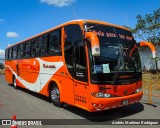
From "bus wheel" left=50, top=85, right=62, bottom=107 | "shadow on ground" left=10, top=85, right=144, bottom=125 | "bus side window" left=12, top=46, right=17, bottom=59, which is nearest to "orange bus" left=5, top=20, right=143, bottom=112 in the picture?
"bus wheel" left=50, top=85, right=62, bottom=107

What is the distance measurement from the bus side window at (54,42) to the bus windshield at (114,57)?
194cm

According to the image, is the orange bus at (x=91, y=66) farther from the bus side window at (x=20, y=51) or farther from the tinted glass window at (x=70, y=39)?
the bus side window at (x=20, y=51)

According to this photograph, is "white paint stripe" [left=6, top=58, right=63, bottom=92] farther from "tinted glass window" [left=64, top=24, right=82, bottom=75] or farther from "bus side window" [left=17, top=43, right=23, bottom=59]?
"bus side window" [left=17, top=43, right=23, bottom=59]

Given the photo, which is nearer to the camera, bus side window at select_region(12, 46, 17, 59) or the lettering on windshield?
the lettering on windshield

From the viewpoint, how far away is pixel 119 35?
8.36 meters

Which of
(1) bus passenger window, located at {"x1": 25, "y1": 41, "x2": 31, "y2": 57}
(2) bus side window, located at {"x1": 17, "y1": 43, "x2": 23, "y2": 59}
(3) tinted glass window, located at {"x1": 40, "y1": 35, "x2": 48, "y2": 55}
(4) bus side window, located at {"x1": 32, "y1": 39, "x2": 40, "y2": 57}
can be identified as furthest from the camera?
(2) bus side window, located at {"x1": 17, "y1": 43, "x2": 23, "y2": 59}

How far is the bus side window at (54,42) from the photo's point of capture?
368 inches

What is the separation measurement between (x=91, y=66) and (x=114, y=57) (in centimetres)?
95

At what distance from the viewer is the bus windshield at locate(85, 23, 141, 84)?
7.23 metres

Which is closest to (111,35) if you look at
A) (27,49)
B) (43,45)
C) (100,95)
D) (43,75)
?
(100,95)

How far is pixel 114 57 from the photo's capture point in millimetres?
7656

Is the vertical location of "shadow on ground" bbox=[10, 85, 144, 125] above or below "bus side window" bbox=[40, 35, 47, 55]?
below

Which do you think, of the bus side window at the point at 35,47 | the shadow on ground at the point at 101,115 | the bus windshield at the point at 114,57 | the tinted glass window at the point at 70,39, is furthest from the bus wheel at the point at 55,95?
the bus windshield at the point at 114,57

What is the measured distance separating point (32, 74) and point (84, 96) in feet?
18.8
